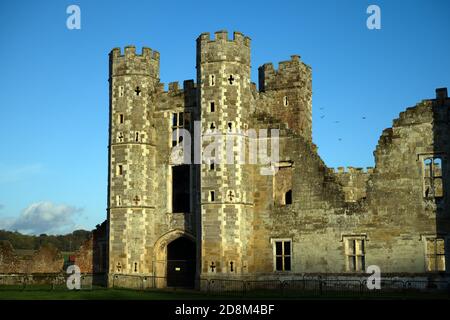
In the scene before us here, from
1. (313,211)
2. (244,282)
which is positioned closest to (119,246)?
(244,282)

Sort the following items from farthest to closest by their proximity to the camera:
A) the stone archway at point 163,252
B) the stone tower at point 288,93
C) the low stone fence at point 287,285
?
the stone tower at point 288,93 → the stone archway at point 163,252 → the low stone fence at point 287,285

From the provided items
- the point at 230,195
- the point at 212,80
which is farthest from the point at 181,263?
the point at 212,80

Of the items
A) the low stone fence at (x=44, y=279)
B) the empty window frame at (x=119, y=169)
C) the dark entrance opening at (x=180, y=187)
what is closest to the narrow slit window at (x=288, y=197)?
the dark entrance opening at (x=180, y=187)

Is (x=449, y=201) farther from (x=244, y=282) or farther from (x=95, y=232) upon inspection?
(x=95, y=232)

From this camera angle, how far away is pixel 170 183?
40406 millimetres

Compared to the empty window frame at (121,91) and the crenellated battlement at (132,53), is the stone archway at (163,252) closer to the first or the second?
the empty window frame at (121,91)

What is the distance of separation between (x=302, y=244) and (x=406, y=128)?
8.23 meters

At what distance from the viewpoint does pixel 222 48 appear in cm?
3847

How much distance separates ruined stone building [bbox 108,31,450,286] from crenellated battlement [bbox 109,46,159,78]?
7 cm

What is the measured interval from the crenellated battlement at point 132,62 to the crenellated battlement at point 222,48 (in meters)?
3.84

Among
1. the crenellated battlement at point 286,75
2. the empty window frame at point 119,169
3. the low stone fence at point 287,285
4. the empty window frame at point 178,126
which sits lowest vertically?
the low stone fence at point 287,285

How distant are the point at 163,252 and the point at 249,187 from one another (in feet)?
22.4

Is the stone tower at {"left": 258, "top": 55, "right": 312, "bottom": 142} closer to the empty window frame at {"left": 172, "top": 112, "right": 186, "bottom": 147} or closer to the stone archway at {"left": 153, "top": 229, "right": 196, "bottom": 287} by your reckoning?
the empty window frame at {"left": 172, "top": 112, "right": 186, "bottom": 147}

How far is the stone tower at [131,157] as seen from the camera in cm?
3938
